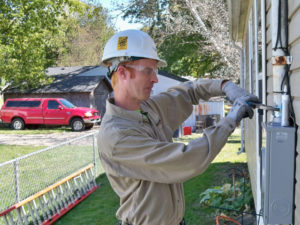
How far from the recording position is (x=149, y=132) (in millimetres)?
2025

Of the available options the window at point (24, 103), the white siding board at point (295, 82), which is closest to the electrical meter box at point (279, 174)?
the white siding board at point (295, 82)

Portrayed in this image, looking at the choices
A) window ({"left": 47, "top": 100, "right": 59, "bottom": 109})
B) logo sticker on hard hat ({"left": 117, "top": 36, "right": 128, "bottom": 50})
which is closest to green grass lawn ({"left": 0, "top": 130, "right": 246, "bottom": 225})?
logo sticker on hard hat ({"left": 117, "top": 36, "right": 128, "bottom": 50})

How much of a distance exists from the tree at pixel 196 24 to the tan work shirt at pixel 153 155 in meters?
13.8

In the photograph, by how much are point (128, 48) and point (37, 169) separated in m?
4.96

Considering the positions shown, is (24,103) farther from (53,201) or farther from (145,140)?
(145,140)

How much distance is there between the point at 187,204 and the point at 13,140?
1253cm

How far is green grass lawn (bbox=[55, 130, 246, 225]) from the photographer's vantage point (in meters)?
5.40

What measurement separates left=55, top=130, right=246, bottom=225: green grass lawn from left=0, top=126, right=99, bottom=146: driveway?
746cm

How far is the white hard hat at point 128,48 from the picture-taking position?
2047 millimetres

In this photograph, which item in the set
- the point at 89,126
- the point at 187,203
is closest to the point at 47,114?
the point at 89,126

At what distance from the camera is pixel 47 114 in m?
19.7

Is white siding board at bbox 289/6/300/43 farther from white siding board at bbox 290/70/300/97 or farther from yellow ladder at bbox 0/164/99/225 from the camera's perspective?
yellow ladder at bbox 0/164/99/225

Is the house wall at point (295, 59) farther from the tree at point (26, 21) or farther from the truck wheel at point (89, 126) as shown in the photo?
the truck wheel at point (89, 126)

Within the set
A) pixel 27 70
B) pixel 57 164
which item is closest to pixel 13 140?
pixel 27 70
